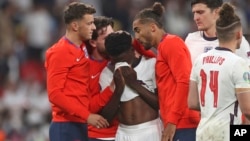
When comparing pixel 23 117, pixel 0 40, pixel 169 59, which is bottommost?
pixel 23 117

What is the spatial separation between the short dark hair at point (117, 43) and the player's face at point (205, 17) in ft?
2.12

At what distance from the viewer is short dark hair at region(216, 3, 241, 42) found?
22.5ft

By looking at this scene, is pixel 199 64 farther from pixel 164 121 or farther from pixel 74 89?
pixel 74 89

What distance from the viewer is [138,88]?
7910 millimetres

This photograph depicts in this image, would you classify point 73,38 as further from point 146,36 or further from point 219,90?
point 219,90

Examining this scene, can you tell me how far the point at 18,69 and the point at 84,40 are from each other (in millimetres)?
7287

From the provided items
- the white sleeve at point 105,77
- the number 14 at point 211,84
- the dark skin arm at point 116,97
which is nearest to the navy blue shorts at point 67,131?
the dark skin arm at point 116,97

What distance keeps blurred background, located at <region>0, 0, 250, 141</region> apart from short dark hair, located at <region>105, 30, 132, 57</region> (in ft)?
20.6

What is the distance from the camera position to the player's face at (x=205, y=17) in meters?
7.92

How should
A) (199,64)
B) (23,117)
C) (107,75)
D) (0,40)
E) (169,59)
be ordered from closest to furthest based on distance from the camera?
(199,64) → (169,59) → (107,75) → (23,117) → (0,40)

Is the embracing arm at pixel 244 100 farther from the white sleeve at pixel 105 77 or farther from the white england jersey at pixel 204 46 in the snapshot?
the white sleeve at pixel 105 77

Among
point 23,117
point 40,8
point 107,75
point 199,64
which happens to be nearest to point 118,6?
point 40,8

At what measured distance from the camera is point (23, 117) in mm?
14375

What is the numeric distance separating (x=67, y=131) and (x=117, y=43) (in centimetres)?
94
